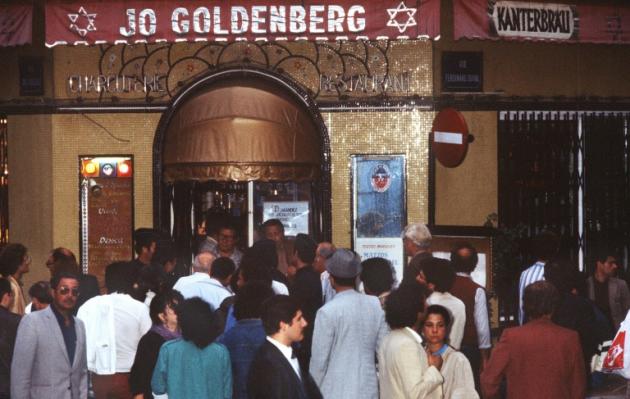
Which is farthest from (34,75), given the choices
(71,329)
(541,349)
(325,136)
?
(541,349)

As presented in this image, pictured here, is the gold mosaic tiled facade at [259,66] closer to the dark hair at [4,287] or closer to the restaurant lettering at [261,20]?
the restaurant lettering at [261,20]

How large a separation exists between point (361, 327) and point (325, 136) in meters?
8.27

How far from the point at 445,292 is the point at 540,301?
1.87m

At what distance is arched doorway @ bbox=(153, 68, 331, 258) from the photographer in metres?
16.0

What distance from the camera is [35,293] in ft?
33.6

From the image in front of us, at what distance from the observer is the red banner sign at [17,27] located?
1645 centimetres

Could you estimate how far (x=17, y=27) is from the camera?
54.1 ft

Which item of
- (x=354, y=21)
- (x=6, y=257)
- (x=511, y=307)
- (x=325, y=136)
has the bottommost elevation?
(x=511, y=307)

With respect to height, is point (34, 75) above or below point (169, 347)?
above

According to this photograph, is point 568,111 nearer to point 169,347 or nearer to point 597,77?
point 597,77

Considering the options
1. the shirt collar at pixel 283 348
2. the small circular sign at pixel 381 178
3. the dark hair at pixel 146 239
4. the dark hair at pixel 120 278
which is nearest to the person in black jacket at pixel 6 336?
the dark hair at pixel 120 278

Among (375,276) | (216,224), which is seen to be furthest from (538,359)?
(216,224)

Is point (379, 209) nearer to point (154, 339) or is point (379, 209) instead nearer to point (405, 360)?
point (154, 339)

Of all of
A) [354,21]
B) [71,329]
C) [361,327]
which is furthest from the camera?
[354,21]
